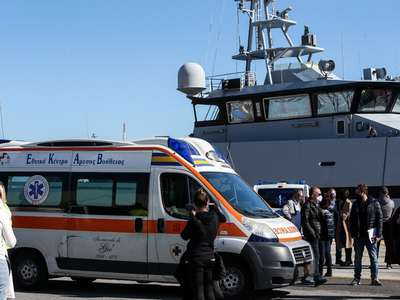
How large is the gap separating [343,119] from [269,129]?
2.64 metres

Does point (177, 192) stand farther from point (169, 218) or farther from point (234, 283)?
point (234, 283)

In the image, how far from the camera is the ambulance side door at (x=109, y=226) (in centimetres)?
840

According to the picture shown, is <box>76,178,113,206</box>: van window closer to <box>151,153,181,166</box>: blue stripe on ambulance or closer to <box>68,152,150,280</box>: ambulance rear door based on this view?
<box>68,152,150,280</box>: ambulance rear door

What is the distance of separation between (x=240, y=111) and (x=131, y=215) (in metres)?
11.7

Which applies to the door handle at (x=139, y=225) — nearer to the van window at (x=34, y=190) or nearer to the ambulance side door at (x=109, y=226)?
the ambulance side door at (x=109, y=226)

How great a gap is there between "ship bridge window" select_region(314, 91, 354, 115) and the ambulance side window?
10.6 metres

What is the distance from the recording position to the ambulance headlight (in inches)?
306

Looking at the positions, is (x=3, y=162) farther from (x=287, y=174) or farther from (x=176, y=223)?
(x=287, y=174)

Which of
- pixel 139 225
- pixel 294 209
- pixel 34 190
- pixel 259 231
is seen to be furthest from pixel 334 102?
pixel 34 190

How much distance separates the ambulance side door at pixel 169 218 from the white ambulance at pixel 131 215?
0.05 feet

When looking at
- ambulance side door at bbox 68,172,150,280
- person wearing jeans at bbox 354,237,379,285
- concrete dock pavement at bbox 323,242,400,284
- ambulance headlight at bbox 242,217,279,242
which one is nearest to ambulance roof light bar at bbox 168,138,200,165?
ambulance side door at bbox 68,172,150,280

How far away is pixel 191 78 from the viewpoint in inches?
764

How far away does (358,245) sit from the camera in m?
9.22

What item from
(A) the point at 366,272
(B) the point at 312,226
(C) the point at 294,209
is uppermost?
(C) the point at 294,209
